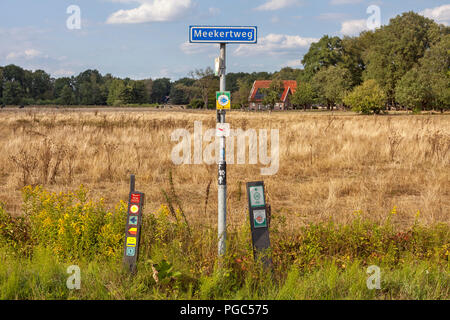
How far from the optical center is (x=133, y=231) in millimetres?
4629

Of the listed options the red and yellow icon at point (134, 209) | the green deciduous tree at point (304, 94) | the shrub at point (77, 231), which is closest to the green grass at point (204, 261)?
the shrub at point (77, 231)

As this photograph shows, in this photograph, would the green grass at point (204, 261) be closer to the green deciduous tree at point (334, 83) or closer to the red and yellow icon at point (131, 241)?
the red and yellow icon at point (131, 241)

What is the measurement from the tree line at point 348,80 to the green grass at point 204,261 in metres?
42.9

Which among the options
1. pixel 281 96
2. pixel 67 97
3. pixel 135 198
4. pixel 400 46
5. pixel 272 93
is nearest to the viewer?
pixel 135 198

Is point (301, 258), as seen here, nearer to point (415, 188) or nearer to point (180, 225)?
point (180, 225)

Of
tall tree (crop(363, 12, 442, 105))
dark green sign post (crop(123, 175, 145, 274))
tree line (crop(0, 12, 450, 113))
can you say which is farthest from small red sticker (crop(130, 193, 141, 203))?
tall tree (crop(363, 12, 442, 105))

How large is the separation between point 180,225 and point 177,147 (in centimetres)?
941

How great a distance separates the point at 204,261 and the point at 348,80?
204ft

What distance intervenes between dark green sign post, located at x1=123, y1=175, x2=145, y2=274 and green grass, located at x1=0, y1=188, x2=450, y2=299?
0.12 metres

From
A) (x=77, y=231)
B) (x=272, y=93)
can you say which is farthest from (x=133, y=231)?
(x=272, y=93)

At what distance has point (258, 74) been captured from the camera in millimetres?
116938

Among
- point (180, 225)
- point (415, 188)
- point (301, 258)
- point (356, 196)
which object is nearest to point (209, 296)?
point (301, 258)

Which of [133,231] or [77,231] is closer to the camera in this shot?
[133,231]

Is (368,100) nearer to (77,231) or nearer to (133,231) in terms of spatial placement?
(77,231)
